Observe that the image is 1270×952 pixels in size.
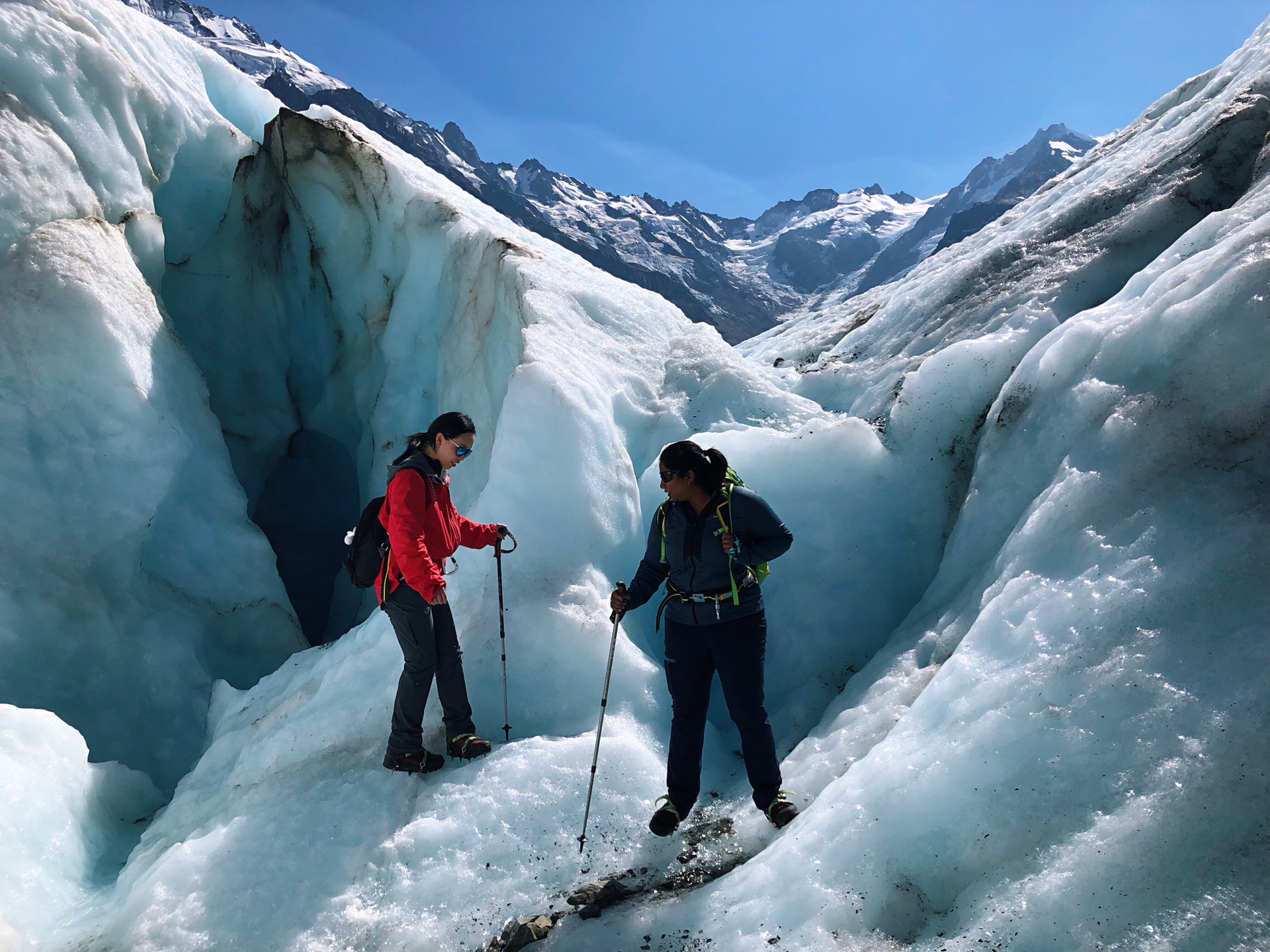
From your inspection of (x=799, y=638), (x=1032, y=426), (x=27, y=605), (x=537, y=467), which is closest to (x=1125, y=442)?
(x=1032, y=426)

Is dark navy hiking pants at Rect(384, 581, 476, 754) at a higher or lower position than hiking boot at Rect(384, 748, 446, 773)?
higher

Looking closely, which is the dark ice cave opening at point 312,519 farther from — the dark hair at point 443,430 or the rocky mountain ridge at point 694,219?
the rocky mountain ridge at point 694,219

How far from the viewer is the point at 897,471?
595 centimetres

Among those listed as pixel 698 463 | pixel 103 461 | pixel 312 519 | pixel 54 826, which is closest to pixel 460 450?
pixel 698 463

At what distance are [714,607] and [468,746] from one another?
1914 mm

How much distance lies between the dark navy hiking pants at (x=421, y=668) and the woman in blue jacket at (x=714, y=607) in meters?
1.45

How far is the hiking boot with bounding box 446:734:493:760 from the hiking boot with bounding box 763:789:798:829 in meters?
1.75

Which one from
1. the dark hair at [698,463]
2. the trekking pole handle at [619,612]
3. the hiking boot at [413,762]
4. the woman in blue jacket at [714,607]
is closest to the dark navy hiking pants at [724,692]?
the woman in blue jacket at [714,607]

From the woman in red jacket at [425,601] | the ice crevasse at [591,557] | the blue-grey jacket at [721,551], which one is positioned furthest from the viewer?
the woman in red jacket at [425,601]

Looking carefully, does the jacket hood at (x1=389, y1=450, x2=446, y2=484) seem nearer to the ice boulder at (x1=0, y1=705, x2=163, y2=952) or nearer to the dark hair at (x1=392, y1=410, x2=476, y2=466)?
the dark hair at (x1=392, y1=410, x2=476, y2=466)

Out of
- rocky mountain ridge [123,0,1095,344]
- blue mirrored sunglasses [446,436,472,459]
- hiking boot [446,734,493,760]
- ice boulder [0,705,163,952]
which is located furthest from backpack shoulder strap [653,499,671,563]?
rocky mountain ridge [123,0,1095,344]

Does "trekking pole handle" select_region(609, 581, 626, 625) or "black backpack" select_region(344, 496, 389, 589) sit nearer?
"trekking pole handle" select_region(609, 581, 626, 625)

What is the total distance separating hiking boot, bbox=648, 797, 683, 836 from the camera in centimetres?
386

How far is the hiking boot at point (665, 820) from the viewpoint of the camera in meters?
3.86
